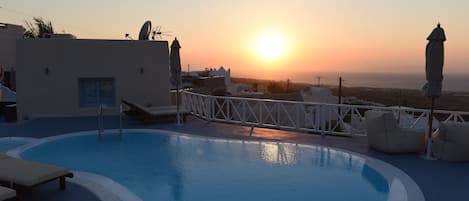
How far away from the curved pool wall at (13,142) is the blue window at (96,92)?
3.78 metres

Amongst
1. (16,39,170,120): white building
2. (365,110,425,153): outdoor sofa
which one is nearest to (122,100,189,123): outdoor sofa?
(16,39,170,120): white building

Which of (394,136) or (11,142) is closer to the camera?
(394,136)

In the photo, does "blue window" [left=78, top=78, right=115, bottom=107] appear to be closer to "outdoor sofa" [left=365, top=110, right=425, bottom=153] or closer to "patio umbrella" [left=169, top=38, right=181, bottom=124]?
"patio umbrella" [left=169, top=38, right=181, bottom=124]

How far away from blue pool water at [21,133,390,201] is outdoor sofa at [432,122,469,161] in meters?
1.42

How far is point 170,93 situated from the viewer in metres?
13.8

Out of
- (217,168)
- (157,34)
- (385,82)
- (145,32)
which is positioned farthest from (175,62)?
(385,82)

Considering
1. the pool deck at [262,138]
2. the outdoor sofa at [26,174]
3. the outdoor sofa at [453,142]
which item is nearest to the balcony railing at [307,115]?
the pool deck at [262,138]

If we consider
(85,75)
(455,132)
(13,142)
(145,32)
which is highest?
(145,32)

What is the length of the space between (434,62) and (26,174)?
669 centimetres

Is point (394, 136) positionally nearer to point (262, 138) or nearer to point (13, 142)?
point (262, 138)

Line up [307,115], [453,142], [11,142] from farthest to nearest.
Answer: [307,115], [11,142], [453,142]

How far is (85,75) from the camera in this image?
12.5 meters

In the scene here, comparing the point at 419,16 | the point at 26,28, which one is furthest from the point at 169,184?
the point at 26,28

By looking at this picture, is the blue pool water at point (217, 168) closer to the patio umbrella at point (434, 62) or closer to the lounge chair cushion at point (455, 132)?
the lounge chair cushion at point (455, 132)
